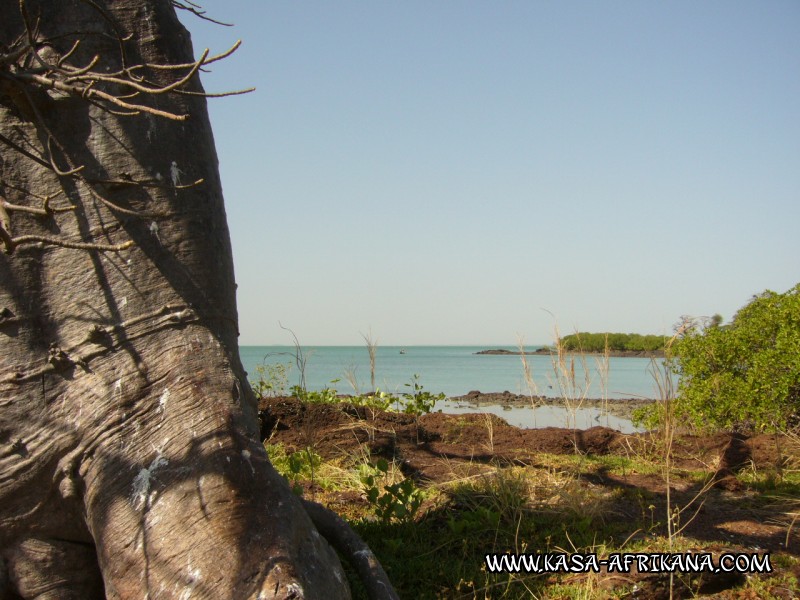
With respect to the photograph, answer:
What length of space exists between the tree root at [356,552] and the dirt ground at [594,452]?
67.8 inches

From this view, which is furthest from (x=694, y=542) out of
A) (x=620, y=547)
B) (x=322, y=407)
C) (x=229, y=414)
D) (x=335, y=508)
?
(x=322, y=407)

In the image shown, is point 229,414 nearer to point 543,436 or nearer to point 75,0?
point 75,0

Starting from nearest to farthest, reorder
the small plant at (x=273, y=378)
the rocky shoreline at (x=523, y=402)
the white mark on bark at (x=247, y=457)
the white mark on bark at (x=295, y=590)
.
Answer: the white mark on bark at (x=295, y=590)
the white mark on bark at (x=247, y=457)
the small plant at (x=273, y=378)
the rocky shoreline at (x=523, y=402)

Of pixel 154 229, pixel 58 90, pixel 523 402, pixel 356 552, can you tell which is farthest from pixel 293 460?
pixel 523 402

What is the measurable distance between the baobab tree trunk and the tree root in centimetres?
35

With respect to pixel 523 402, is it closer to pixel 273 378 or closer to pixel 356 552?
pixel 273 378

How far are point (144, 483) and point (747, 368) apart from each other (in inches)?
264

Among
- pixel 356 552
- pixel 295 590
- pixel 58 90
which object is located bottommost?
pixel 356 552

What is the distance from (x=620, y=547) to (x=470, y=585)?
0.94 metres

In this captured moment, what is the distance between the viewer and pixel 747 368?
7.43m

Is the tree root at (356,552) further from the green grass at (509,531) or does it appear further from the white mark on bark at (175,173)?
the white mark on bark at (175,173)

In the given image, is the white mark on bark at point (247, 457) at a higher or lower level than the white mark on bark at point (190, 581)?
higher

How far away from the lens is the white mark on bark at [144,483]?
2.46 metres

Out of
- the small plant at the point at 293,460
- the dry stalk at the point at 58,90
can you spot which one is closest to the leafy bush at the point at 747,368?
the small plant at the point at 293,460
